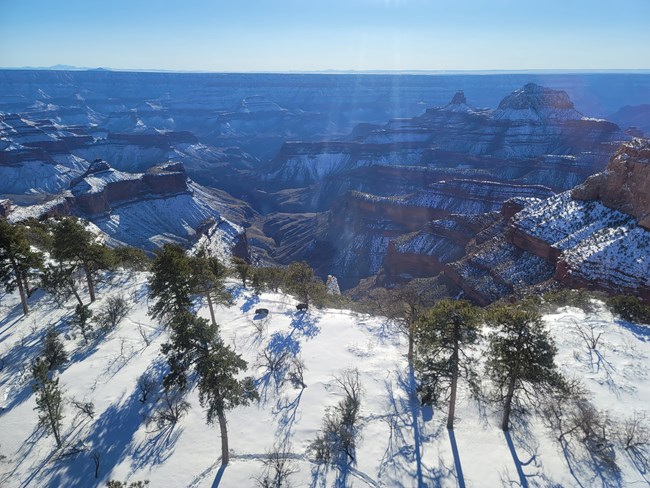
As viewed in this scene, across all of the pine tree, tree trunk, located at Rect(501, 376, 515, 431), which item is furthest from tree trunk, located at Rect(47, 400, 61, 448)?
tree trunk, located at Rect(501, 376, 515, 431)

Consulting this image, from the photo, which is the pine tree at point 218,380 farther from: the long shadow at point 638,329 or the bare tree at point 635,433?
the long shadow at point 638,329

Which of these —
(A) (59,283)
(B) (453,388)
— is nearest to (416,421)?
Answer: (B) (453,388)

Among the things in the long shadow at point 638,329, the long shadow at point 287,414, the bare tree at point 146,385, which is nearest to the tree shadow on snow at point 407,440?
the long shadow at point 287,414

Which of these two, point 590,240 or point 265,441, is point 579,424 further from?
point 590,240

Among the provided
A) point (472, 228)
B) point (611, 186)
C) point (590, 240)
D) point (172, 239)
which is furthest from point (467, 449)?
point (172, 239)

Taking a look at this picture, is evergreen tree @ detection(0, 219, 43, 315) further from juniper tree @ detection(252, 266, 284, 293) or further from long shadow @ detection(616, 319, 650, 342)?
long shadow @ detection(616, 319, 650, 342)

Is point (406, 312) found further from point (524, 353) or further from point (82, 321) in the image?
point (82, 321)
